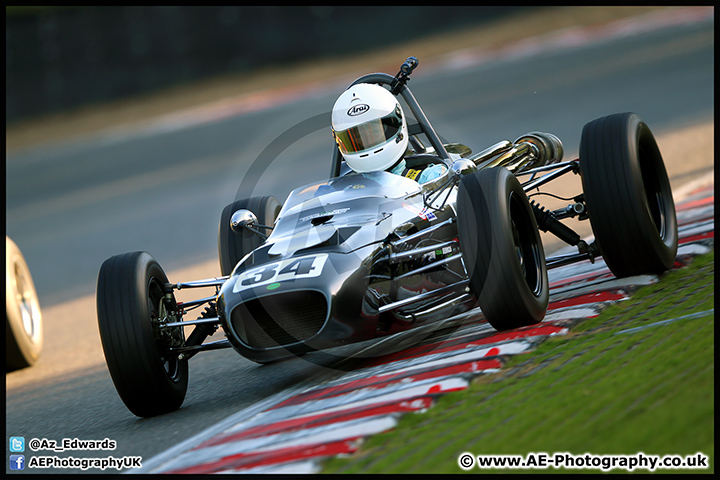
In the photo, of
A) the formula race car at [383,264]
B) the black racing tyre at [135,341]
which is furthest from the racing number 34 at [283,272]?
the black racing tyre at [135,341]

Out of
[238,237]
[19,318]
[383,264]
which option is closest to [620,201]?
[383,264]

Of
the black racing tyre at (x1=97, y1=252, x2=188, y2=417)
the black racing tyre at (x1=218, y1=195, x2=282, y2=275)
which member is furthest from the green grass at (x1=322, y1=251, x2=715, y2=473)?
the black racing tyre at (x1=218, y1=195, x2=282, y2=275)

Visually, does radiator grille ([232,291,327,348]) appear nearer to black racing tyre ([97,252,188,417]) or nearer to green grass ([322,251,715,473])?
black racing tyre ([97,252,188,417])

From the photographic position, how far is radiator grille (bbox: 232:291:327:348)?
14.0ft

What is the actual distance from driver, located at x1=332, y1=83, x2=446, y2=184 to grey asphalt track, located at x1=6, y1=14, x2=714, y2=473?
57.4 inches

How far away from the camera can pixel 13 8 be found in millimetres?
28672

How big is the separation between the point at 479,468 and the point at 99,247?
1095 centimetres

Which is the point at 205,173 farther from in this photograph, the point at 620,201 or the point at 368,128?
the point at 620,201

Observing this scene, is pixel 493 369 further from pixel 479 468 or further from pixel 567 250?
pixel 567 250

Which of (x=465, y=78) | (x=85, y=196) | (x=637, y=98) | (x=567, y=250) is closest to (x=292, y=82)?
(x=465, y=78)

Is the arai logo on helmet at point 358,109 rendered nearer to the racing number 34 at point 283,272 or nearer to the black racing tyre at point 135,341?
the racing number 34 at point 283,272

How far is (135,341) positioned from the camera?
4.47 metres

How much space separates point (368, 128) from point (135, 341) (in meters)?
2.14

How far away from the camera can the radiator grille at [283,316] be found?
4273 millimetres
